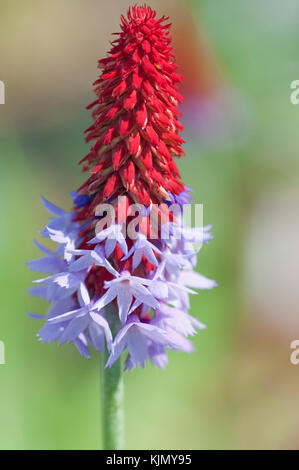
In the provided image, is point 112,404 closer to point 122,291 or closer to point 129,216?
point 122,291

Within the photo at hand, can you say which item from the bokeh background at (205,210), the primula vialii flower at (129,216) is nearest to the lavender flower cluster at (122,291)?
the primula vialii flower at (129,216)

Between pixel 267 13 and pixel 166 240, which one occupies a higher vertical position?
pixel 267 13

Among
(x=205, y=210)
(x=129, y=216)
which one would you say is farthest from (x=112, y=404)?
(x=205, y=210)

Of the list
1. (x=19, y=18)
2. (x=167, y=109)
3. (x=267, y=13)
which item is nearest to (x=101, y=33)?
(x=19, y=18)

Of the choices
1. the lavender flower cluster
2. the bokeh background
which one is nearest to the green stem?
the lavender flower cluster

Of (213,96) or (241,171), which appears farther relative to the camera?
(213,96)

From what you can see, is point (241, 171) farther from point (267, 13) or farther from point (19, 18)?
point (19, 18)
